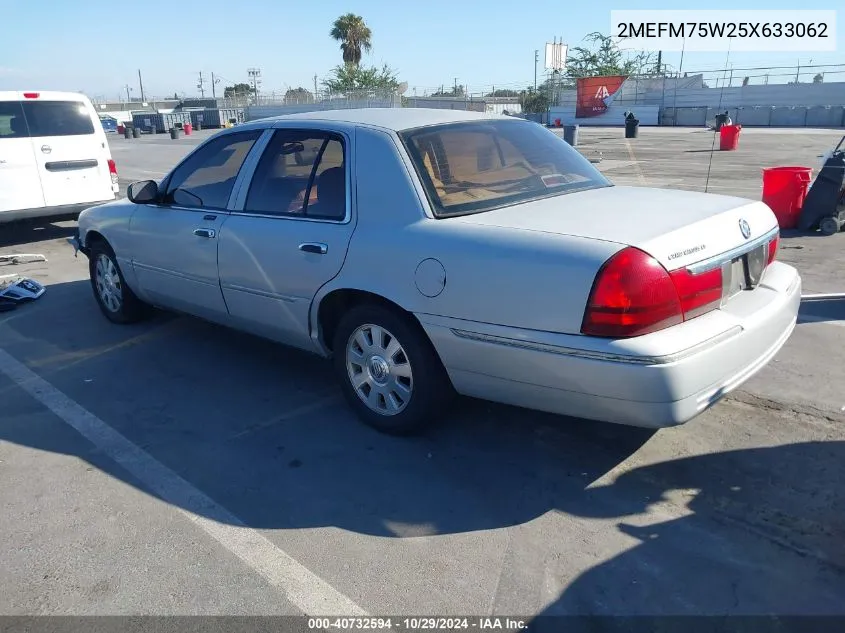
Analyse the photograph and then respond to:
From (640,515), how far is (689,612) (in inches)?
23.6

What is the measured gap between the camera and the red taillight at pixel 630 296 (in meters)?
2.84

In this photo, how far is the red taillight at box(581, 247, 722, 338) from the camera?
2.84 meters

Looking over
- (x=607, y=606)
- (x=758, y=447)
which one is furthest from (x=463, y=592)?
(x=758, y=447)

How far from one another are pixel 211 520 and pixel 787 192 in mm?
8347

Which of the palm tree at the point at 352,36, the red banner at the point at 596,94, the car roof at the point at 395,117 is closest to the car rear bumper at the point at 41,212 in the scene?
the car roof at the point at 395,117

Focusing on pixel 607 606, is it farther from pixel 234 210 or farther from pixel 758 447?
pixel 234 210

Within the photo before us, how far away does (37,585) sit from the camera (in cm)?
279

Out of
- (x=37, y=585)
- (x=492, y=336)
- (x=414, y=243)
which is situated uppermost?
(x=414, y=243)

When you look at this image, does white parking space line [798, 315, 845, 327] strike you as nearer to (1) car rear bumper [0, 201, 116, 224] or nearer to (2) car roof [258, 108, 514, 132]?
(2) car roof [258, 108, 514, 132]

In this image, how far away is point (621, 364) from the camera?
285 cm

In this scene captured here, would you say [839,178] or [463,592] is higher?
[839,178]

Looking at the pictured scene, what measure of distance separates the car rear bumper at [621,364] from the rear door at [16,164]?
8.08 metres

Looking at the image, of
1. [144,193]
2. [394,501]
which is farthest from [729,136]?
[394,501]

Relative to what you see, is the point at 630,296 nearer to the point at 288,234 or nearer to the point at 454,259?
the point at 454,259
